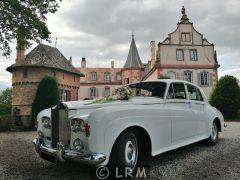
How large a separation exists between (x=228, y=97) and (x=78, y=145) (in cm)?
2215

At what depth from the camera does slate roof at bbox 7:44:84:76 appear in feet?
95.7

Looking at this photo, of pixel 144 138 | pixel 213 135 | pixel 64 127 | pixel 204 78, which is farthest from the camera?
pixel 204 78

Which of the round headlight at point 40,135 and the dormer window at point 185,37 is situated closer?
the round headlight at point 40,135

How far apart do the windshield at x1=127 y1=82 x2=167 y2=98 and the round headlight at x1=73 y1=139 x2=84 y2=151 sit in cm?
231

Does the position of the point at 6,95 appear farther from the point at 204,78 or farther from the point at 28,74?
the point at 204,78

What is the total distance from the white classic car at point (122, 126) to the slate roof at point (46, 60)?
75.8 feet

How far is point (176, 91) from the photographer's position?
621cm

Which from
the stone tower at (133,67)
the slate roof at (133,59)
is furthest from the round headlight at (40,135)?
the slate roof at (133,59)

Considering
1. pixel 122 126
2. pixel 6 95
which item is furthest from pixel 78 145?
pixel 6 95

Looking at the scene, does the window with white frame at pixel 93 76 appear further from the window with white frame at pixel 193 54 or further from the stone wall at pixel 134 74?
the window with white frame at pixel 193 54

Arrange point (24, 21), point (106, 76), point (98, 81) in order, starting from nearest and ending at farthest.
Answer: point (24, 21)
point (98, 81)
point (106, 76)

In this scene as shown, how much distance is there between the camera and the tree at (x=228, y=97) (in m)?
23.5

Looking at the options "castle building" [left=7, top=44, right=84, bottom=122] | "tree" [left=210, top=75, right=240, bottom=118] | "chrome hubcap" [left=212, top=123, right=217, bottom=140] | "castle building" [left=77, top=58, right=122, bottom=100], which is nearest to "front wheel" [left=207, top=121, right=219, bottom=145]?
"chrome hubcap" [left=212, top=123, right=217, bottom=140]

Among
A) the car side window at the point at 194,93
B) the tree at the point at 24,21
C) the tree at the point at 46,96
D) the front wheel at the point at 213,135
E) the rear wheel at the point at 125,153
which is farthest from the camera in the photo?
the tree at the point at 46,96
